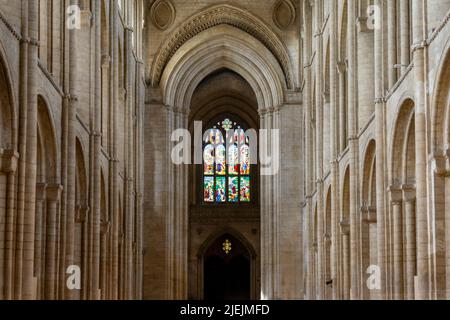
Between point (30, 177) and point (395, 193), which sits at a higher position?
point (395, 193)

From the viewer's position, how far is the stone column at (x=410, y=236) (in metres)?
25.5

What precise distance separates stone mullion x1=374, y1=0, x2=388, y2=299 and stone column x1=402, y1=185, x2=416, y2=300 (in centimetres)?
141

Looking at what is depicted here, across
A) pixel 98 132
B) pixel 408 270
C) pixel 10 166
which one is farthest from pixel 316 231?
pixel 10 166

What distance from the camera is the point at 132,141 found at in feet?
146

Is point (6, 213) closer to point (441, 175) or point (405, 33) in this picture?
point (441, 175)

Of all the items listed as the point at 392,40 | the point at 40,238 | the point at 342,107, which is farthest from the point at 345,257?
the point at 40,238

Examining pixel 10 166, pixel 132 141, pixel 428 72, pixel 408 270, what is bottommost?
pixel 408 270

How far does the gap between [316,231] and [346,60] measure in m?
11.9

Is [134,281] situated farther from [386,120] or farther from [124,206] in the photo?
[386,120]

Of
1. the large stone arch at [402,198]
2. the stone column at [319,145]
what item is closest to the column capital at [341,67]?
the stone column at [319,145]

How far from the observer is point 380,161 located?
28.0m

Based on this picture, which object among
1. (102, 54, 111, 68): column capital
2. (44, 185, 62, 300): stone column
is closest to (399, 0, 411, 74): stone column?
(44, 185, 62, 300): stone column

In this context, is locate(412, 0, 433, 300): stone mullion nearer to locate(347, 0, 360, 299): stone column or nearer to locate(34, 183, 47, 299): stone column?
locate(347, 0, 360, 299): stone column

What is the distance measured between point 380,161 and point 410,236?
119 inches
